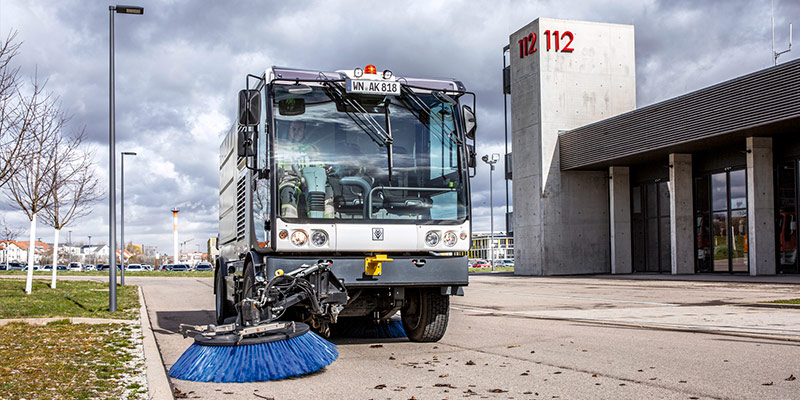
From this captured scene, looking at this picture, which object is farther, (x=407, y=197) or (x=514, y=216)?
(x=514, y=216)

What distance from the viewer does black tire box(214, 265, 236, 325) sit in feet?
35.8

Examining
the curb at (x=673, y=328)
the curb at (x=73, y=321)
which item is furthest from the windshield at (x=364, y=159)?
the curb at (x=73, y=321)

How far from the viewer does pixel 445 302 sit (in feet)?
28.6

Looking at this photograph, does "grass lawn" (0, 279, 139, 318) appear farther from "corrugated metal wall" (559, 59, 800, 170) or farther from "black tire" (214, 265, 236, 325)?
"corrugated metal wall" (559, 59, 800, 170)

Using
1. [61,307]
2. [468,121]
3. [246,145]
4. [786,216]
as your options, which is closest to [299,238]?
[246,145]

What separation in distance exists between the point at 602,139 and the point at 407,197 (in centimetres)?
2899

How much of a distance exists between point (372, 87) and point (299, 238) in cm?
193

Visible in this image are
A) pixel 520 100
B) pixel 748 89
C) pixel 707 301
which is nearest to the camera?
pixel 707 301

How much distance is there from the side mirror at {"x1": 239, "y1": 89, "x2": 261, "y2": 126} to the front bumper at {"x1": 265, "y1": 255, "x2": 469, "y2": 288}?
1.47 m

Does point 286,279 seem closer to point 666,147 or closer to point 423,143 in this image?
point 423,143

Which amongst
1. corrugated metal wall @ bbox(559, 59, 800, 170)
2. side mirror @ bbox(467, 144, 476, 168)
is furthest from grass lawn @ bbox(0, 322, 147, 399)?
corrugated metal wall @ bbox(559, 59, 800, 170)

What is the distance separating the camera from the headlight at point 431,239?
322 inches

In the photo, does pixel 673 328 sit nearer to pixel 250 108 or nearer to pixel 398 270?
pixel 398 270

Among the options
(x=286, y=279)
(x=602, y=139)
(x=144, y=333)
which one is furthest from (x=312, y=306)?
(x=602, y=139)
